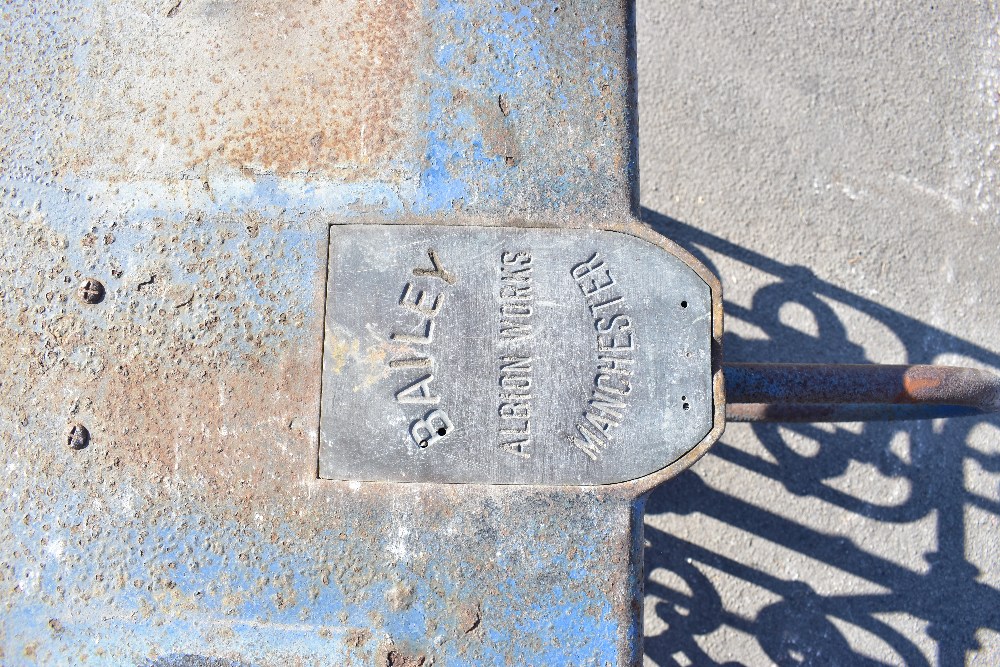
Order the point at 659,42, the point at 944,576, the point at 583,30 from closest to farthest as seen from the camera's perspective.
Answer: the point at 583,30
the point at 944,576
the point at 659,42

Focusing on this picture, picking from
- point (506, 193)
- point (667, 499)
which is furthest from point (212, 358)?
point (667, 499)

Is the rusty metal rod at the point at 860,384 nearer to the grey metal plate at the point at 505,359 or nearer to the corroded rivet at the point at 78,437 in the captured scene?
the grey metal plate at the point at 505,359

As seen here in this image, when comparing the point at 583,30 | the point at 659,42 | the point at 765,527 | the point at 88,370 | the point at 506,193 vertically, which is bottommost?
the point at 765,527

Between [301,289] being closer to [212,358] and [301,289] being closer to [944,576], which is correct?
[212,358]

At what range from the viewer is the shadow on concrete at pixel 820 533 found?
212 centimetres

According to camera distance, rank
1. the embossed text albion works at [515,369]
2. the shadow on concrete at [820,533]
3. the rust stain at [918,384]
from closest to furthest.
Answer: the embossed text albion works at [515,369]
the rust stain at [918,384]
the shadow on concrete at [820,533]

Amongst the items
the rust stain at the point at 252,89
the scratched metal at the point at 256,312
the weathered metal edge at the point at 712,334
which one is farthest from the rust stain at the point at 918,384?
the rust stain at the point at 252,89

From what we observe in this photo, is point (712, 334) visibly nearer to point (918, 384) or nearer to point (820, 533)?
point (918, 384)

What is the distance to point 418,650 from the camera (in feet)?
4.01

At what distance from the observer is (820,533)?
2.15 meters

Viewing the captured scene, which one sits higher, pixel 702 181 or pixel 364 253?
pixel 702 181

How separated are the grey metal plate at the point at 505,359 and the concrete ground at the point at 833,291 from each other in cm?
101

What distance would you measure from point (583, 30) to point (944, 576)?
6.49 feet

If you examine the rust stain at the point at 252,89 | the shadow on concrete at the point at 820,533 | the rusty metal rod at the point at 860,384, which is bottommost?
the shadow on concrete at the point at 820,533
